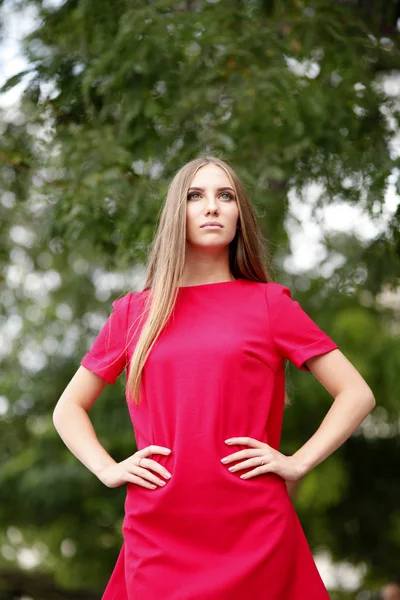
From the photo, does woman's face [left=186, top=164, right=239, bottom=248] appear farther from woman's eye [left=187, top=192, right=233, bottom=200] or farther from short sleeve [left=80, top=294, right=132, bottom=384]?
short sleeve [left=80, top=294, right=132, bottom=384]

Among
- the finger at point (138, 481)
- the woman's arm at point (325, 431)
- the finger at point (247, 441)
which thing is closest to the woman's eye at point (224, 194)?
the woman's arm at point (325, 431)

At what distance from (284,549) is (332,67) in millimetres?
2534

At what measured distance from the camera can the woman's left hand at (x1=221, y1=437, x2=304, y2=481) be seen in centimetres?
237

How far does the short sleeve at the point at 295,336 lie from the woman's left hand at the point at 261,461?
26 cm

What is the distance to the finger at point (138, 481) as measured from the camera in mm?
2406

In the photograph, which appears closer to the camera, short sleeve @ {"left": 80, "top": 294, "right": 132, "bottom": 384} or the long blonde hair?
the long blonde hair

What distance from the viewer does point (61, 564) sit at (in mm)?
10570

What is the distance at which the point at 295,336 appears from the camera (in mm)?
2506

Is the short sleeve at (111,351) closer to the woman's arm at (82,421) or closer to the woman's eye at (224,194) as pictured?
the woman's arm at (82,421)

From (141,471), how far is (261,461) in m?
0.33

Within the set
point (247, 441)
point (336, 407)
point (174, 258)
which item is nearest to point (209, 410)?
point (247, 441)

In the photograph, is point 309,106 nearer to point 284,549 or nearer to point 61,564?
point 284,549

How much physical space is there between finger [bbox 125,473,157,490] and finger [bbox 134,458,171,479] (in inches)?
1.5

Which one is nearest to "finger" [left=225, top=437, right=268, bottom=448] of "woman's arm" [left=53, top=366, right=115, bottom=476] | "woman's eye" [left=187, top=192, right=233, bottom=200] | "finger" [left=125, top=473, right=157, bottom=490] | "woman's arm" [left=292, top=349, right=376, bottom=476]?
"woman's arm" [left=292, top=349, right=376, bottom=476]
